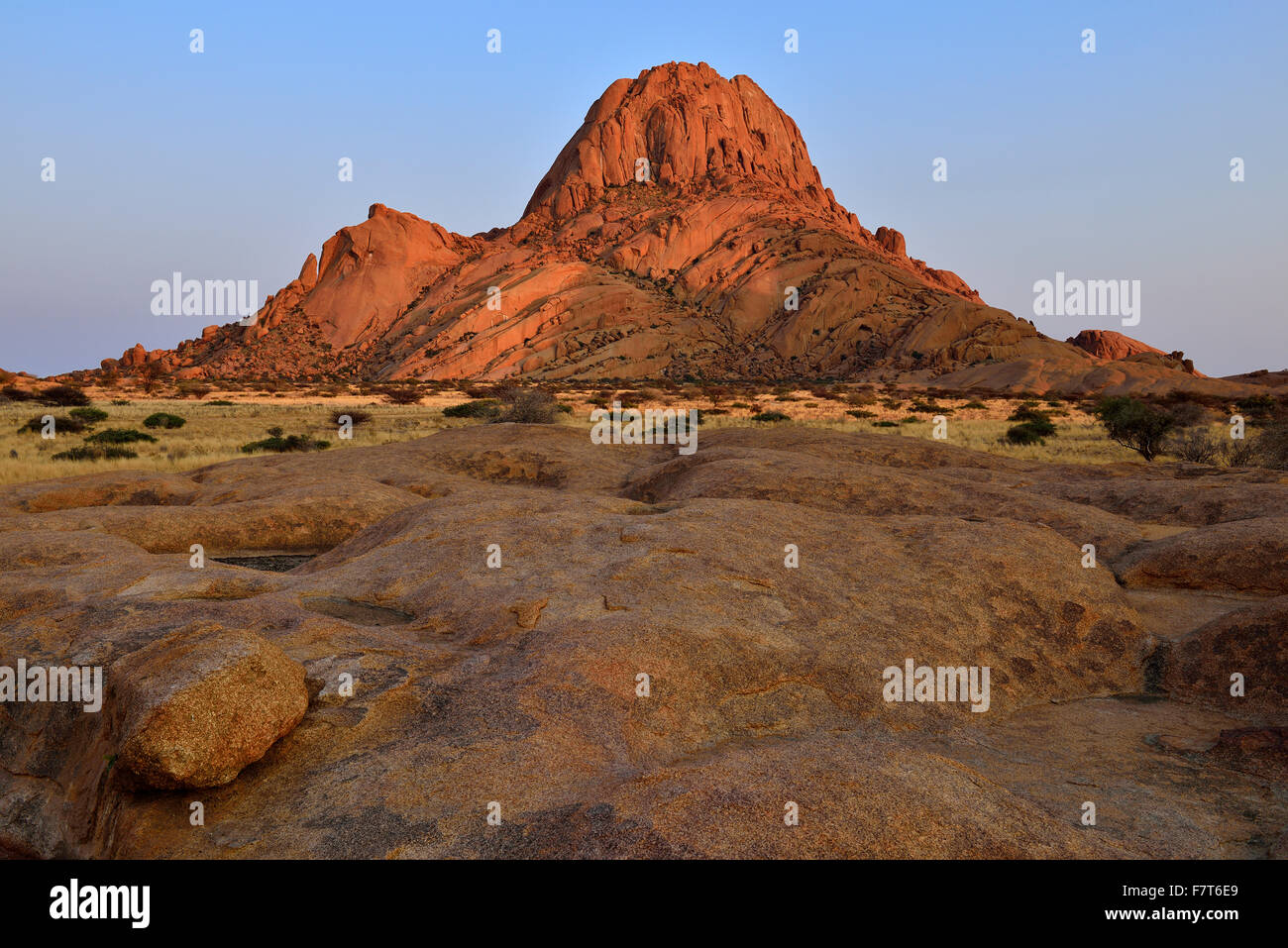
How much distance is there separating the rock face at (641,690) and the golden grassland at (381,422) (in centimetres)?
1700

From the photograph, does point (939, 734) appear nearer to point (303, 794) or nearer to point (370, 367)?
point (303, 794)

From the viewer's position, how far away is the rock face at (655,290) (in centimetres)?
11138

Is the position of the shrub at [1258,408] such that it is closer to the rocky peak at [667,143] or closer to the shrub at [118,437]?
the shrub at [118,437]

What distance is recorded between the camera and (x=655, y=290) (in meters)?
128

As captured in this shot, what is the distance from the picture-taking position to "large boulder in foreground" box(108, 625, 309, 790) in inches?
166

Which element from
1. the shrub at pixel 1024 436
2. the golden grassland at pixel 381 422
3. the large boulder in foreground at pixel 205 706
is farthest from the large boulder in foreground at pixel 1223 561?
the shrub at pixel 1024 436

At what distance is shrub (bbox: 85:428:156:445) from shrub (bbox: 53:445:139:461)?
2397 millimetres

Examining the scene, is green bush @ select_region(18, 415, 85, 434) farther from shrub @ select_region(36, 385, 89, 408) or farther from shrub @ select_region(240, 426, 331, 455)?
shrub @ select_region(36, 385, 89, 408)

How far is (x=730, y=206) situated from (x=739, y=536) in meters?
139

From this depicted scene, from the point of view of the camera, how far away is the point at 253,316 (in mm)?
141625

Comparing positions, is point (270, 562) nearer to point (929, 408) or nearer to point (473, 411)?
point (473, 411)

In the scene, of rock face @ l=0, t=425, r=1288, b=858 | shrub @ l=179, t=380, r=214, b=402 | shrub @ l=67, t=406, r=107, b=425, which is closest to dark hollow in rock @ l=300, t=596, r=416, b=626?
rock face @ l=0, t=425, r=1288, b=858

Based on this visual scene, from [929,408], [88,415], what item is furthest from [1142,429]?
[88,415]

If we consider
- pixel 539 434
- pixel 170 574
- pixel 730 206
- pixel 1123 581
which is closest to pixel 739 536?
pixel 1123 581
